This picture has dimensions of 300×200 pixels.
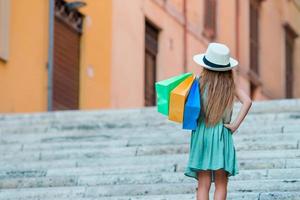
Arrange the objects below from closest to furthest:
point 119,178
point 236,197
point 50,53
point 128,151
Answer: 1. point 236,197
2. point 119,178
3. point 128,151
4. point 50,53

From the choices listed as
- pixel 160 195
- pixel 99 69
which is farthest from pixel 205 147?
pixel 99 69

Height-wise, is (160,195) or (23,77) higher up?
(23,77)

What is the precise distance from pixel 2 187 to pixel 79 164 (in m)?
0.93

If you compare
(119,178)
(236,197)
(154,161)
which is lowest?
(236,197)

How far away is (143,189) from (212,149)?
6.13 feet

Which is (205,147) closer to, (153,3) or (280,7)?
(153,3)

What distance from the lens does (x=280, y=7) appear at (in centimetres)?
3284

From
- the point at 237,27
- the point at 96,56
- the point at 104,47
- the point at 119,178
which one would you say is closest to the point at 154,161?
the point at 119,178

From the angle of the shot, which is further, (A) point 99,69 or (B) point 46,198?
(A) point 99,69

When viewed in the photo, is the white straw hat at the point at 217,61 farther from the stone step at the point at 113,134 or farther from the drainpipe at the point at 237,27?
the drainpipe at the point at 237,27

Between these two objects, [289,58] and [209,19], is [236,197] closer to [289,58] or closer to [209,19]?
[209,19]

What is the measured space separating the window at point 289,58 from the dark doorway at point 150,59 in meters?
10.4

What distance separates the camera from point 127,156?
11734mm

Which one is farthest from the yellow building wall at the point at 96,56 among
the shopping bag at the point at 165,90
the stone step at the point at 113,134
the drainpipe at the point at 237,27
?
the shopping bag at the point at 165,90
